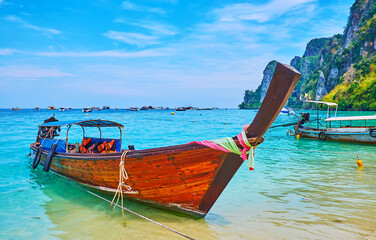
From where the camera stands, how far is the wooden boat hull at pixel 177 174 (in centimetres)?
511

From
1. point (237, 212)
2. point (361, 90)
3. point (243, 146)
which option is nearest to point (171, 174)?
point (243, 146)

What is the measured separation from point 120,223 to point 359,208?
6088 millimetres

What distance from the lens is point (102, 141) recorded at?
449 inches

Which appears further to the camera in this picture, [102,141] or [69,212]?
[102,141]

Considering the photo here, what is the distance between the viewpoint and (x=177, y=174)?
5426 millimetres

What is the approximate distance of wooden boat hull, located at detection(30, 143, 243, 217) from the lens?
16.8 ft

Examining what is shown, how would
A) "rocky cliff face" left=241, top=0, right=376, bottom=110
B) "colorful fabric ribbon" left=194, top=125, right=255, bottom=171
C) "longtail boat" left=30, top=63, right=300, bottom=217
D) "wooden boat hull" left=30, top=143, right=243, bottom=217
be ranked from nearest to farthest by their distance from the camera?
1. "longtail boat" left=30, top=63, right=300, bottom=217
2. "colorful fabric ribbon" left=194, top=125, right=255, bottom=171
3. "wooden boat hull" left=30, top=143, right=243, bottom=217
4. "rocky cliff face" left=241, top=0, right=376, bottom=110

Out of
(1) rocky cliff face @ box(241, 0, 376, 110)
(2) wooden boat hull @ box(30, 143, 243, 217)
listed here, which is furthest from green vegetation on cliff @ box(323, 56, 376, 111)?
(2) wooden boat hull @ box(30, 143, 243, 217)

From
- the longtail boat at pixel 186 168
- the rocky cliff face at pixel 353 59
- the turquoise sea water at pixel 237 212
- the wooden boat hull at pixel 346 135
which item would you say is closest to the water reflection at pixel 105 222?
the turquoise sea water at pixel 237 212

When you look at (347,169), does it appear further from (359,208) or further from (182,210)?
(182,210)

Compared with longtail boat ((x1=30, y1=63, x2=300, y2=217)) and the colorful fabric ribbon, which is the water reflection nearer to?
longtail boat ((x1=30, y1=63, x2=300, y2=217))

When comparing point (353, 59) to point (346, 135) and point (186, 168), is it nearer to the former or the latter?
point (346, 135)

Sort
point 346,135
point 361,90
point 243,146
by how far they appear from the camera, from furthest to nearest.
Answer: point 361,90, point 346,135, point 243,146

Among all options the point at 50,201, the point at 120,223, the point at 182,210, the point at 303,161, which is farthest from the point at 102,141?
the point at 303,161
